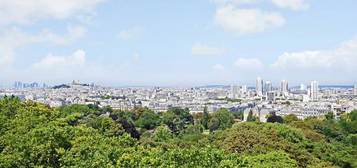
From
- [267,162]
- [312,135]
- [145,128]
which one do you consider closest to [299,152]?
[267,162]

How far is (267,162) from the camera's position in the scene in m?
11.7

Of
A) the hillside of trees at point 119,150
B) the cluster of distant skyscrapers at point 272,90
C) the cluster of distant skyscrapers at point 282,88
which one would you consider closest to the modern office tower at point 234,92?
the cluster of distant skyscrapers at point 272,90

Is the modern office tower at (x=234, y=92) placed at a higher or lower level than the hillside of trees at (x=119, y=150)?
lower

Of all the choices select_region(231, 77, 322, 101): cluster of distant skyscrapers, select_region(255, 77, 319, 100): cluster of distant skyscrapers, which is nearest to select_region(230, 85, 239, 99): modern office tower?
select_region(231, 77, 322, 101): cluster of distant skyscrapers

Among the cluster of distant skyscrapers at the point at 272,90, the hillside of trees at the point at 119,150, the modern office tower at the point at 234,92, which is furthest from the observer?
the modern office tower at the point at 234,92

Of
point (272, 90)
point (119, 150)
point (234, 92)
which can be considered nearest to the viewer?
point (119, 150)

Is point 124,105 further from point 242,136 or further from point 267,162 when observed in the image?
point 267,162

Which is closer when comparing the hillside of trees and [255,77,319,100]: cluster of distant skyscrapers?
the hillside of trees

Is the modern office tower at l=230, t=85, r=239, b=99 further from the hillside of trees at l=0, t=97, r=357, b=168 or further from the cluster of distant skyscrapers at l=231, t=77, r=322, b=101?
the hillside of trees at l=0, t=97, r=357, b=168

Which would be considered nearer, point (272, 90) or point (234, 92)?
point (234, 92)

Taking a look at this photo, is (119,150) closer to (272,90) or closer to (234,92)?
(234,92)

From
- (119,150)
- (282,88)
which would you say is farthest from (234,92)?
(119,150)

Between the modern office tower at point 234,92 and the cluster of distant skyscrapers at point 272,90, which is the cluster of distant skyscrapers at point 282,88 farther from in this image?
the modern office tower at point 234,92

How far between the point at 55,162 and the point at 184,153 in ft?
14.1
